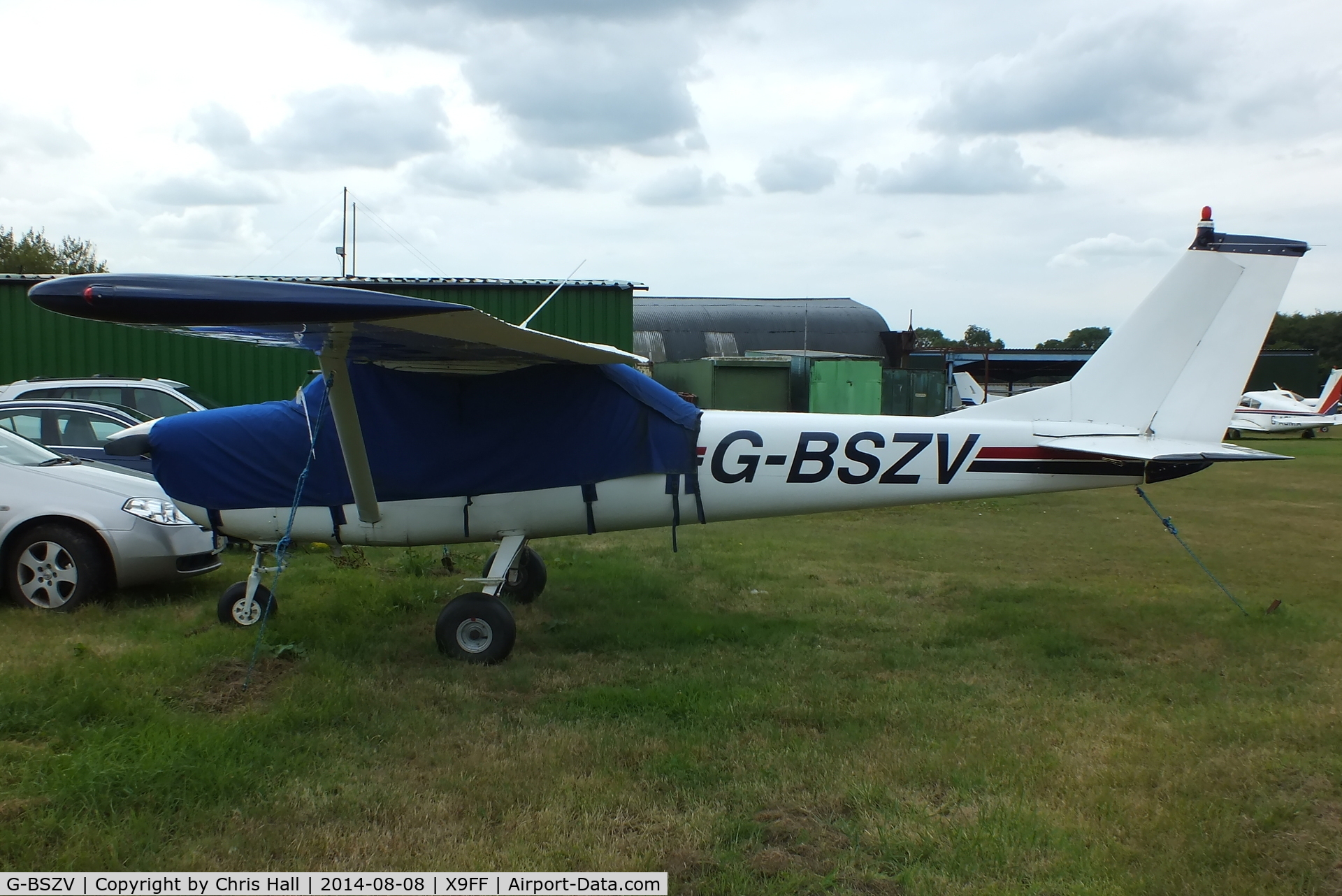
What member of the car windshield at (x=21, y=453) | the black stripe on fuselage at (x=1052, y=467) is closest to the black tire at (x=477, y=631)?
the black stripe on fuselage at (x=1052, y=467)

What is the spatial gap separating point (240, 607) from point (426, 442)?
1.64m

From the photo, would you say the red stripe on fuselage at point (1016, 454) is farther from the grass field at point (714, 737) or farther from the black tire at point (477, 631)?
the black tire at point (477, 631)

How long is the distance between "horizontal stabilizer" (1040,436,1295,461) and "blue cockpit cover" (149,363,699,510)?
9.06ft

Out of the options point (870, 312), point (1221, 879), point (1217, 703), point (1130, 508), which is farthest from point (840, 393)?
point (1221, 879)

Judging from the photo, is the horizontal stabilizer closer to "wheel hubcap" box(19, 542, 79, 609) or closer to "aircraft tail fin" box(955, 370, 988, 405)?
"wheel hubcap" box(19, 542, 79, 609)

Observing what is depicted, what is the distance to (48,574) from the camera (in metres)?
6.36

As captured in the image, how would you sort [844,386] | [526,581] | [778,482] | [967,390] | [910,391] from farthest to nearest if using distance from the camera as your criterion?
1. [910,391]
2. [844,386]
3. [967,390]
4. [526,581]
5. [778,482]

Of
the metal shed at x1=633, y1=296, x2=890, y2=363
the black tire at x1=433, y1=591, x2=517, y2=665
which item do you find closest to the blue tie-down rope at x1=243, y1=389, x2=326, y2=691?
the black tire at x1=433, y1=591, x2=517, y2=665

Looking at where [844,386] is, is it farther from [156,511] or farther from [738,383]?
[156,511]

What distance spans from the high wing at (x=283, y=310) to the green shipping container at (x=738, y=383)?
22.3 meters

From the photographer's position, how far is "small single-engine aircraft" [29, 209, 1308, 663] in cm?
589

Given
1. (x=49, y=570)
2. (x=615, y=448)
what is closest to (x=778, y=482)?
(x=615, y=448)

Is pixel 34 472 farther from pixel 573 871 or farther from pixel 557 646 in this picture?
pixel 573 871

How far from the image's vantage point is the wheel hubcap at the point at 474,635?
5.61 m
